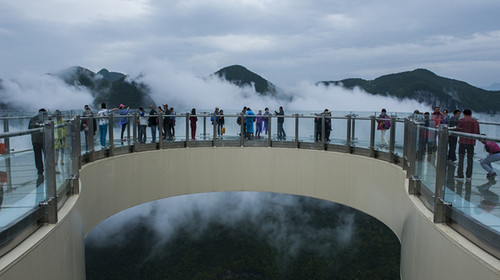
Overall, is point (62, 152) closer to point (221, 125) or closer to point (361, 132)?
point (361, 132)

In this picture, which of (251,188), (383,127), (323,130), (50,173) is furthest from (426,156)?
(251,188)

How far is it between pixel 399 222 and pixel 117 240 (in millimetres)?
51916

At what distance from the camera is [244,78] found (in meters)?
78.1

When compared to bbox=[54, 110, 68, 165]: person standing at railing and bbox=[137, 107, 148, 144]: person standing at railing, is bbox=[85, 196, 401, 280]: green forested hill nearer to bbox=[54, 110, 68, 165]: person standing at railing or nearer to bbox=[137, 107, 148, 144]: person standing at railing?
bbox=[137, 107, 148, 144]: person standing at railing

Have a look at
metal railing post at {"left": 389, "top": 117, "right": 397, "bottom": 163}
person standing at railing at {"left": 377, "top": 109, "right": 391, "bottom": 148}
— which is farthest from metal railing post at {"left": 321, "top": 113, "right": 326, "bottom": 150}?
metal railing post at {"left": 389, "top": 117, "right": 397, "bottom": 163}

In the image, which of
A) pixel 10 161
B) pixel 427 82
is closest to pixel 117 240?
pixel 10 161

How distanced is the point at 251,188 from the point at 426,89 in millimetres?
70671

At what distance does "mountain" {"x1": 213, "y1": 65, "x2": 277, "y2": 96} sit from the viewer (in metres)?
74.7

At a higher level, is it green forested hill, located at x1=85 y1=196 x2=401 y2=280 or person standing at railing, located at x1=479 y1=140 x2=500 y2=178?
person standing at railing, located at x1=479 y1=140 x2=500 y2=178

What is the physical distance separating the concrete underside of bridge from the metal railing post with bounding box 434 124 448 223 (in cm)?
16

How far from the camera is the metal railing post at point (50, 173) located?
4.63m

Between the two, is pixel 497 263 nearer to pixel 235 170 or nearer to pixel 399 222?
pixel 399 222

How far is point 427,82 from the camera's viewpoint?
7631 centimetres

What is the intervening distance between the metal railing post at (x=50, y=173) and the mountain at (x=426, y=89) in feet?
221
